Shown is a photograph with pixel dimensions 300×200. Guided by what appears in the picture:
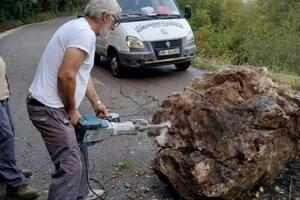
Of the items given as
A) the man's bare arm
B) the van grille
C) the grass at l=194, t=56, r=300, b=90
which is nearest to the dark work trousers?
the man's bare arm

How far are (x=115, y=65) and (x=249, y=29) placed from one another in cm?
2441

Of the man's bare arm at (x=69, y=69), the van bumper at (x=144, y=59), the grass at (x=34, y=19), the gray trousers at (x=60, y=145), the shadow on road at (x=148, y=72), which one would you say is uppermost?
the man's bare arm at (x=69, y=69)

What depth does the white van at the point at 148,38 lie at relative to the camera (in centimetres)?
957

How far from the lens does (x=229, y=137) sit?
418cm

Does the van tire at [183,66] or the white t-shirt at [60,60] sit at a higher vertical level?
the white t-shirt at [60,60]

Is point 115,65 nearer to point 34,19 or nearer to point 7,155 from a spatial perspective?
point 7,155

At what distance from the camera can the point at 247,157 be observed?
4.05m

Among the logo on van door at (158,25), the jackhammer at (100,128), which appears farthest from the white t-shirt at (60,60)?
the logo on van door at (158,25)

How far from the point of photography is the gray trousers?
11.6 feet

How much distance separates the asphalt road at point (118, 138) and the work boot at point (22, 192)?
10 cm

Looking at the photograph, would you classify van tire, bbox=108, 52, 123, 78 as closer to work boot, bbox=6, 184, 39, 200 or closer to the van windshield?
the van windshield

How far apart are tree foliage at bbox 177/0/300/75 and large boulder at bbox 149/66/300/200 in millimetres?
17989

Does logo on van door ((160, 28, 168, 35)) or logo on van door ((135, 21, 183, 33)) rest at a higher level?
logo on van door ((135, 21, 183, 33))

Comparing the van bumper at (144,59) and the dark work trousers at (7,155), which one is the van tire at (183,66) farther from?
the dark work trousers at (7,155)
